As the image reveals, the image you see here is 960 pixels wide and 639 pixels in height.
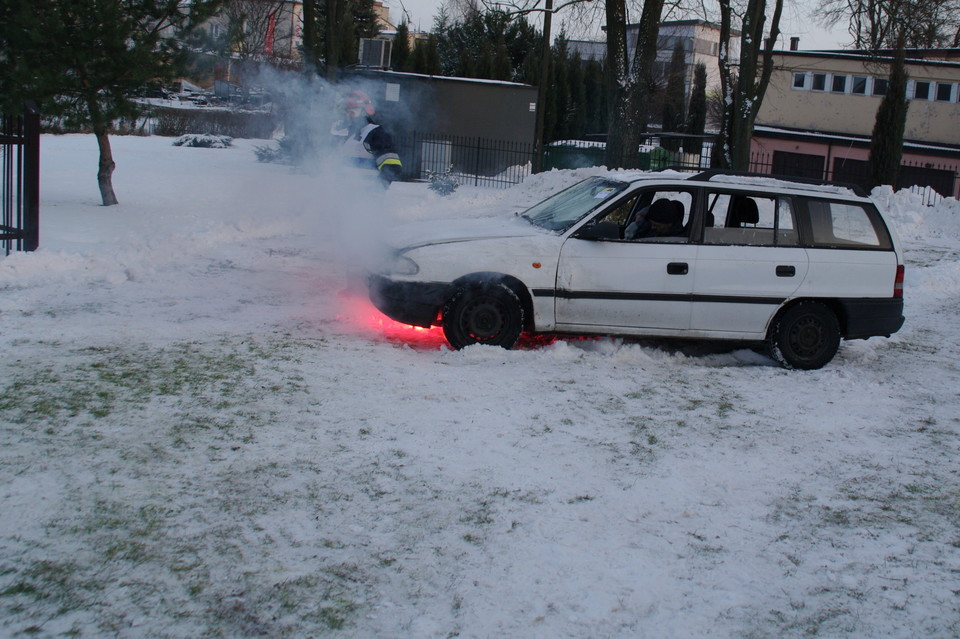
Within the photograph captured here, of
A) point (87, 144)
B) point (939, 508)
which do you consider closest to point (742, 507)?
point (939, 508)

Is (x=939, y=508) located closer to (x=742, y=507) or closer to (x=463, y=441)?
(x=742, y=507)

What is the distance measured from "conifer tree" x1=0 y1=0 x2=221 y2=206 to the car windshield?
7128 mm

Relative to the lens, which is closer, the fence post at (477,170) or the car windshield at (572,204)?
the car windshield at (572,204)

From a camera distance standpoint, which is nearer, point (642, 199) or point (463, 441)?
point (463, 441)

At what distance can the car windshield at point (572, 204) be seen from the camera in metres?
7.82

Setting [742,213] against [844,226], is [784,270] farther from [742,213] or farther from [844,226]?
[844,226]

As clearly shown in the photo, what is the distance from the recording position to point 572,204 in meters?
8.23

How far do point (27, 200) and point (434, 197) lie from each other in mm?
10295

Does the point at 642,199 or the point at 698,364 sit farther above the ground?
the point at 642,199

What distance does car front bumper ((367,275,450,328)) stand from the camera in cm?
733

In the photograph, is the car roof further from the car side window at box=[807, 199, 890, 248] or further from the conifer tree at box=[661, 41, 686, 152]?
the conifer tree at box=[661, 41, 686, 152]

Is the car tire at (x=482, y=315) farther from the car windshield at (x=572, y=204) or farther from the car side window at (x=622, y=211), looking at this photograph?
the car side window at (x=622, y=211)

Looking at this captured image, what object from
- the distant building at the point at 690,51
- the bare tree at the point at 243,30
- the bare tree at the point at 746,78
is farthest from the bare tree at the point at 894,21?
the distant building at the point at 690,51

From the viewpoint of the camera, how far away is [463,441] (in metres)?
5.45
